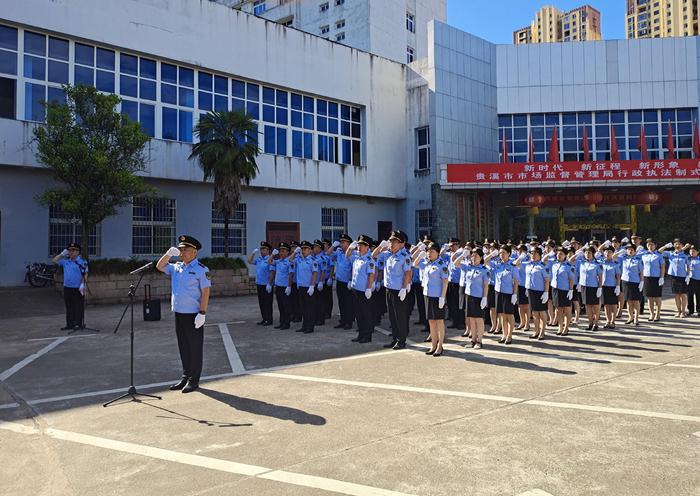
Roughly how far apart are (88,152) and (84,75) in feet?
16.4

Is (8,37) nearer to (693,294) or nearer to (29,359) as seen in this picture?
(29,359)

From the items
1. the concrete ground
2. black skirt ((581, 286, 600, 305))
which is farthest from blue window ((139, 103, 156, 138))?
black skirt ((581, 286, 600, 305))

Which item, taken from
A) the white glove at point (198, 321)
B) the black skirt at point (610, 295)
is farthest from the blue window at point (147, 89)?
the black skirt at point (610, 295)

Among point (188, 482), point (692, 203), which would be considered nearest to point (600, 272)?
point (188, 482)

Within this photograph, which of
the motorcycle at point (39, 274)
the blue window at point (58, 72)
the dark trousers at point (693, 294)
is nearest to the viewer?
the dark trousers at point (693, 294)

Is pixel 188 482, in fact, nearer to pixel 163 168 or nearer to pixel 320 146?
pixel 163 168

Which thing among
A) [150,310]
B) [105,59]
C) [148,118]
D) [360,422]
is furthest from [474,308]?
[105,59]

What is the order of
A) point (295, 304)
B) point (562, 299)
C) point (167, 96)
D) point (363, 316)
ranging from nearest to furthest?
point (363, 316), point (562, 299), point (295, 304), point (167, 96)

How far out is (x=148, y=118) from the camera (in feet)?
62.3

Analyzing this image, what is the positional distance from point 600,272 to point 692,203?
58.9ft

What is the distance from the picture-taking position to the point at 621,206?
2469cm

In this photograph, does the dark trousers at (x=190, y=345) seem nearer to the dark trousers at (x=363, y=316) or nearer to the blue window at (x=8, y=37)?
the dark trousers at (x=363, y=316)

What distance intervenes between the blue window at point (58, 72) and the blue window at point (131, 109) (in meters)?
1.91

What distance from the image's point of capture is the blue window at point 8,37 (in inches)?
625
